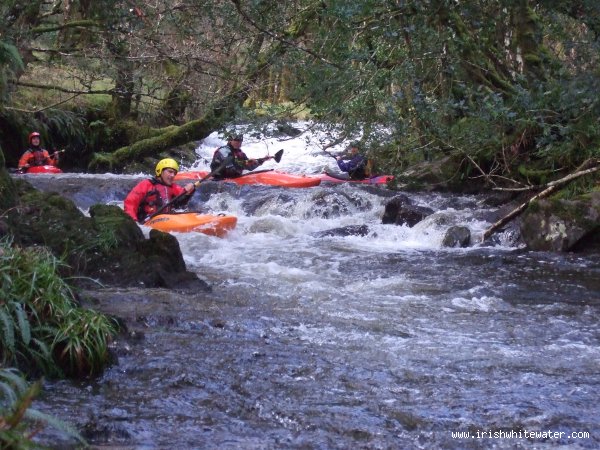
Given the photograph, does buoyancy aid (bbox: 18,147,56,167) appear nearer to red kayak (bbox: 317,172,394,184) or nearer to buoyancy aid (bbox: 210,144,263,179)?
buoyancy aid (bbox: 210,144,263,179)

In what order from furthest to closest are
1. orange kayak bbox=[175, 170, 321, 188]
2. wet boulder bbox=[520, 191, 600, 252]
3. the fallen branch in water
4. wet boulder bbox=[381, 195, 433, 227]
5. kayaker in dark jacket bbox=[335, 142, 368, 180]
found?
kayaker in dark jacket bbox=[335, 142, 368, 180] → orange kayak bbox=[175, 170, 321, 188] → wet boulder bbox=[381, 195, 433, 227] → the fallen branch in water → wet boulder bbox=[520, 191, 600, 252]

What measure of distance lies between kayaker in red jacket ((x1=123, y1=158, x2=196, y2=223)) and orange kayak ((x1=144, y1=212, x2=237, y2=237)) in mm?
146

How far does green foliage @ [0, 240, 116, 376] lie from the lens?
3633 mm

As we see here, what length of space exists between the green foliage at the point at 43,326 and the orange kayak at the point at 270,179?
851 cm

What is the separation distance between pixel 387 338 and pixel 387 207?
5.43 metres

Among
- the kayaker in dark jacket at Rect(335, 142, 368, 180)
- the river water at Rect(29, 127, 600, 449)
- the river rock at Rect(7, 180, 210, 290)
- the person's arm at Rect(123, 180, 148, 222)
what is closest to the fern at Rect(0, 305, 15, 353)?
the river water at Rect(29, 127, 600, 449)

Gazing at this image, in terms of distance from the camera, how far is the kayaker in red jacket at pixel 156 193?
8.76 metres

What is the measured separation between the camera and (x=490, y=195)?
1123cm

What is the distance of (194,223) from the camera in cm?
881

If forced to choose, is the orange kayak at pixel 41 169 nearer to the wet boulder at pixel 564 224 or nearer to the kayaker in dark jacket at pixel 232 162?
the kayaker in dark jacket at pixel 232 162

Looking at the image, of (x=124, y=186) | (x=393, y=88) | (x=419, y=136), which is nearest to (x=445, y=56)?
(x=419, y=136)

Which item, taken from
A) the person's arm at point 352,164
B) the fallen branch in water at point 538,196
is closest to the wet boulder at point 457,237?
the fallen branch in water at point 538,196

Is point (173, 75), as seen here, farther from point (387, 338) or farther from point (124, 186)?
point (387, 338)

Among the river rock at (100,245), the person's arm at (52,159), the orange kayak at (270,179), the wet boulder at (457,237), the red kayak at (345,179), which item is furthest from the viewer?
the person's arm at (52,159)
